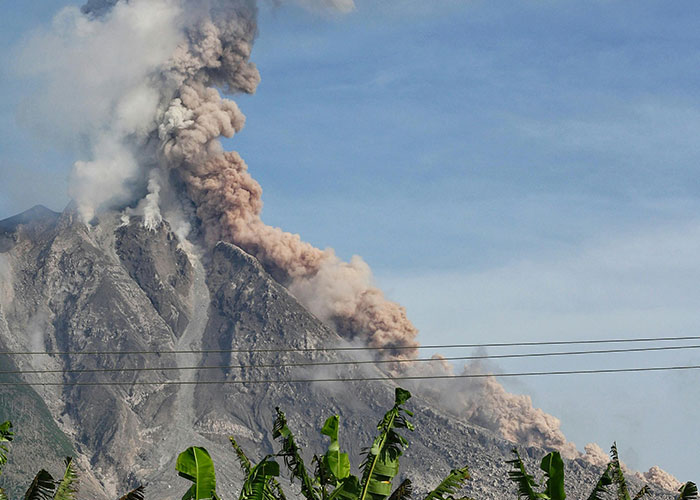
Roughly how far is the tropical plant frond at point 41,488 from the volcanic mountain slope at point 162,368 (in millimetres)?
96603

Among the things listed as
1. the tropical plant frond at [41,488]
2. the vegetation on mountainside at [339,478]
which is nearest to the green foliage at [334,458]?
the vegetation on mountainside at [339,478]

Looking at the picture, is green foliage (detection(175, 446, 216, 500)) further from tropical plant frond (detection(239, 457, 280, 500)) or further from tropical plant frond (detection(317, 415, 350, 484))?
tropical plant frond (detection(317, 415, 350, 484))

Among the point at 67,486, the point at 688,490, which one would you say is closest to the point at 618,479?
the point at 688,490

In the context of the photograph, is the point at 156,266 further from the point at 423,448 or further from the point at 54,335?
the point at 423,448

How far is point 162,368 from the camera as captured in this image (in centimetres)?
13862

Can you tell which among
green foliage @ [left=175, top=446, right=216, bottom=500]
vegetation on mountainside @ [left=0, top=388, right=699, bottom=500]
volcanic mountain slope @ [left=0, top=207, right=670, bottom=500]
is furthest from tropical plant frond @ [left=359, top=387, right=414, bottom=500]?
volcanic mountain slope @ [left=0, top=207, right=670, bottom=500]

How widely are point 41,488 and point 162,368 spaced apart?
126 m

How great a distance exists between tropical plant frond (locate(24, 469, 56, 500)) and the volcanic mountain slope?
96.6 meters

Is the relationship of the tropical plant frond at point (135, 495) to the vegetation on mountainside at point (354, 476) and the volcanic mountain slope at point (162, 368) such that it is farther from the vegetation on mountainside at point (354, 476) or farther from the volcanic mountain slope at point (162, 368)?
the volcanic mountain slope at point (162, 368)

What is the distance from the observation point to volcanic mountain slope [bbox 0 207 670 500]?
12206 cm

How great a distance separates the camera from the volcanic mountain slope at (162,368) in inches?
4806

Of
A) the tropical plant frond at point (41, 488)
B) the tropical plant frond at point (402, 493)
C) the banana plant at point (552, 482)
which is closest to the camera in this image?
the tropical plant frond at point (41, 488)

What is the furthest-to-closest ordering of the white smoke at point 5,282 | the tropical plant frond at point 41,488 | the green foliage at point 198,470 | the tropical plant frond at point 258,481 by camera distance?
the white smoke at point 5,282 < the tropical plant frond at point 258,481 < the tropical plant frond at point 41,488 < the green foliage at point 198,470

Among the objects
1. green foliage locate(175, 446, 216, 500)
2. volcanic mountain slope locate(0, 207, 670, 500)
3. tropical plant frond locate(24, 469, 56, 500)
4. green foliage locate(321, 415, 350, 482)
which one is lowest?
tropical plant frond locate(24, 469, 56, 500)
